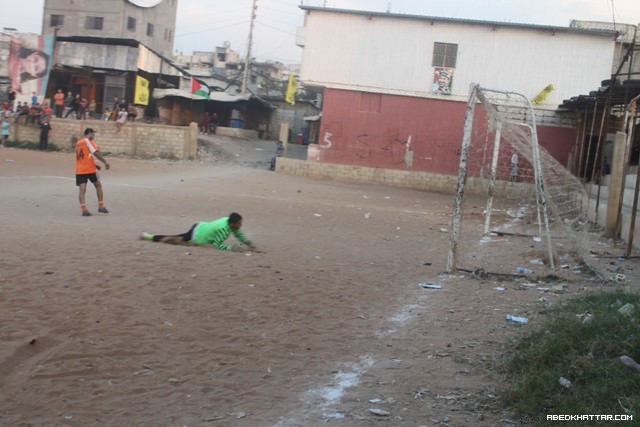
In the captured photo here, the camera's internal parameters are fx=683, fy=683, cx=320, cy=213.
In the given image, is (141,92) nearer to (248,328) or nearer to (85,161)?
(85,161)

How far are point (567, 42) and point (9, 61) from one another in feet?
96.3

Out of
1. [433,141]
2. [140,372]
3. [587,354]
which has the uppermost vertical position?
[433,141]

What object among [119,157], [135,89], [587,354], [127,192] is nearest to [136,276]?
[587,354]

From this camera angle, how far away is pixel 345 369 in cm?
520

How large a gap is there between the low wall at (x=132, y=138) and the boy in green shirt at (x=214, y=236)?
21937 mm

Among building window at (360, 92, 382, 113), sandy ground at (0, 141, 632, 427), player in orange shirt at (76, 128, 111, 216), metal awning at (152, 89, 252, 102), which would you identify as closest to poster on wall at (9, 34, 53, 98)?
metal awning at (152, 89, 252, 102)

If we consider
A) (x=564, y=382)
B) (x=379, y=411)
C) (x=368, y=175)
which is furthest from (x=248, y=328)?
(x=368, y=175)

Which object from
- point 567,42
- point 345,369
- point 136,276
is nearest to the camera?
point 345,369

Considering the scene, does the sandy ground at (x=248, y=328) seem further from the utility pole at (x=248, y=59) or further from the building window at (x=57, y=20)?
the building window at (x=57, y=20)

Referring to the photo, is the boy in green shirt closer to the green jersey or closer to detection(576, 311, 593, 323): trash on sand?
the green jersey

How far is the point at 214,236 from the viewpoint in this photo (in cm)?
977

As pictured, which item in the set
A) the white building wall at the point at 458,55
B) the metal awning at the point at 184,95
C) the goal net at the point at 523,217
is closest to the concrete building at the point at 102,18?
the metal awning at the point at 184,95

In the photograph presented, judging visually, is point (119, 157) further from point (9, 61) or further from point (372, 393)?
point (372, 393)

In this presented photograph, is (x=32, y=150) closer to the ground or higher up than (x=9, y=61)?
closer to the ground
